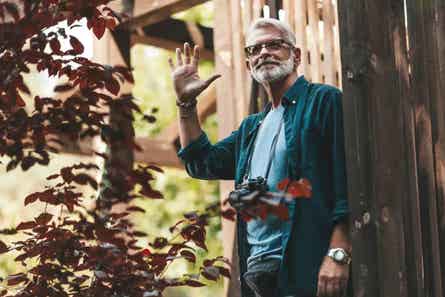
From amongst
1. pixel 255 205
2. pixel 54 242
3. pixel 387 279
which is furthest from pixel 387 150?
pixel 54 242

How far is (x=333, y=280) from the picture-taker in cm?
326

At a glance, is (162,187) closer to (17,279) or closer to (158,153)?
(158,153)

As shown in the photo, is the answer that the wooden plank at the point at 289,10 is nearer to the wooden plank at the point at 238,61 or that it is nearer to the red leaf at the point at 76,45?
the wooden plank at the point at 238,61

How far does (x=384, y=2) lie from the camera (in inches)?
125

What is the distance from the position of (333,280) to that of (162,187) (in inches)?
625

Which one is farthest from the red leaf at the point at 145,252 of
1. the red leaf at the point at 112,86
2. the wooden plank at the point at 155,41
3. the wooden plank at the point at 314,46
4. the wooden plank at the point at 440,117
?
the wooden plank at the point at 155,41

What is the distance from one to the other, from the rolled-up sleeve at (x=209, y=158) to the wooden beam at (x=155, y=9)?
8.65 ft

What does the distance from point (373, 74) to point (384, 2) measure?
242 millimetres

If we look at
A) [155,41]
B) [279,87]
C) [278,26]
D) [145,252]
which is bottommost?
[145,252]

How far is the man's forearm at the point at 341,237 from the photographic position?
3312mm

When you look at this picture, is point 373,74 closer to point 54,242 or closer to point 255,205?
point 255,205

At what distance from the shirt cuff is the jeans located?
0.68m

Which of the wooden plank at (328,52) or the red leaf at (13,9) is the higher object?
the wooden plank at (328,52)

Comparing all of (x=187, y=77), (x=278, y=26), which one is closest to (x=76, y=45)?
(x=187, y=77)
